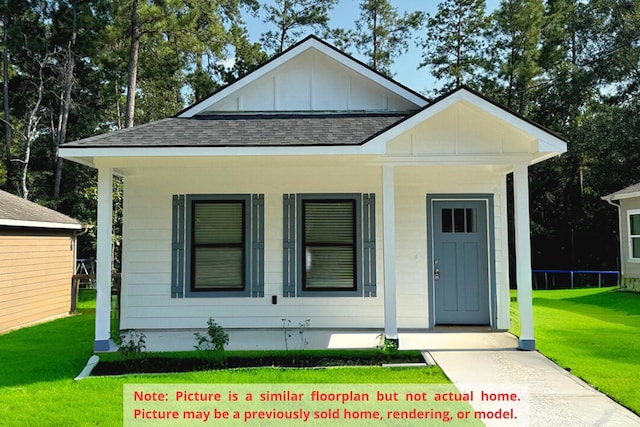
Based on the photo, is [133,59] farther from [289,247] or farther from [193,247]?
[289,247]

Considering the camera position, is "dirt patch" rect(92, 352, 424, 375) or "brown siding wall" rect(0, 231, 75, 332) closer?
"dirt patch" rect(92, 352, 424, 375)

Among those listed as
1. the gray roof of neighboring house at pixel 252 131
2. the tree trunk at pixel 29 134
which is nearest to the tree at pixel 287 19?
the tree trunk at pixel 29 134

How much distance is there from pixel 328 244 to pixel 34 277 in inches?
260

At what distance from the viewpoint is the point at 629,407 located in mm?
4727

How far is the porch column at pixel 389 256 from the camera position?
6895mm

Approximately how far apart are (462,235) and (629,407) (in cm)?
409

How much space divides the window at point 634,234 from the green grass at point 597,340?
7.17 ft

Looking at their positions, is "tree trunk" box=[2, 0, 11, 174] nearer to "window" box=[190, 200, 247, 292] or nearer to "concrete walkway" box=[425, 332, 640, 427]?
"window" box=[190, 200, 247, 292]

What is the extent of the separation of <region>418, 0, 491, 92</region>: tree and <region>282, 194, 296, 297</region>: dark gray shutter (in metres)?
18.1

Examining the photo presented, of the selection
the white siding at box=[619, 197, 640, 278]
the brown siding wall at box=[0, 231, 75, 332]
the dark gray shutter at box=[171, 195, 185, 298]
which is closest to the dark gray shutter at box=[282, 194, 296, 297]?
the dark gray shutter at box=[171, 195, 185, 298]

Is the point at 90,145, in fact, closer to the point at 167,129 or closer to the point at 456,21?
the point at 167,129

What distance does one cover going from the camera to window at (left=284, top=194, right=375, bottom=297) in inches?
331

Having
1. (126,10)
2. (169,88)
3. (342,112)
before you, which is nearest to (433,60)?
(169,88)

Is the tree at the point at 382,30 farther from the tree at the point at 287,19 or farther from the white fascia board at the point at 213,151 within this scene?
the white fascia board at the point at 213,151
